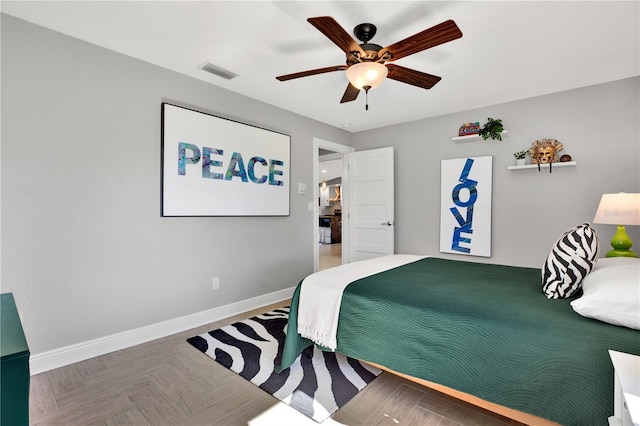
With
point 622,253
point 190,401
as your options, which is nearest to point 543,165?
point 622,253

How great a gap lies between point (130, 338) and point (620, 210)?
418cm

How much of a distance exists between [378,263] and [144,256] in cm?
204

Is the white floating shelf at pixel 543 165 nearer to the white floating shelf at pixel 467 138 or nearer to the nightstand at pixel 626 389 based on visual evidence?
the white floating shelf at pixel 467 138

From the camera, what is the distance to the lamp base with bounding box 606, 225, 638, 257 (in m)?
2.68

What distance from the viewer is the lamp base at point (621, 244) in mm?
2678

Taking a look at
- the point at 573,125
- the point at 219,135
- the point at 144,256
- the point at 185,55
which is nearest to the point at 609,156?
the point at 573,125

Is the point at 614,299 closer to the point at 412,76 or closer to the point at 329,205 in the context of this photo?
the point at 412,76

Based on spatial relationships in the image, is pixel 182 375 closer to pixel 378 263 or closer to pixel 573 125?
pixel 378 263

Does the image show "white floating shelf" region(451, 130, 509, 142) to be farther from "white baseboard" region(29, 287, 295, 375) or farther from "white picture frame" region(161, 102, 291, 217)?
"white baseboard" region(29, 287, 295, 375)

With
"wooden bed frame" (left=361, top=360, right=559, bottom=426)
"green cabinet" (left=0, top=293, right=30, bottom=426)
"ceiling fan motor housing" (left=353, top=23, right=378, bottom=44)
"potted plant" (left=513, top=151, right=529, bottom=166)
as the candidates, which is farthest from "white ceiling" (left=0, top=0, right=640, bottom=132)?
"wooden bed frame" (left=361, top=360, right=559, bottom=426)

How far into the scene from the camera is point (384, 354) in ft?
5.62

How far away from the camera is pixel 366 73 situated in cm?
202

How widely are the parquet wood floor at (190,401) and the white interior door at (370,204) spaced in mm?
2607

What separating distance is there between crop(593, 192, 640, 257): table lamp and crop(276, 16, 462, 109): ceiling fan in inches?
73.8
